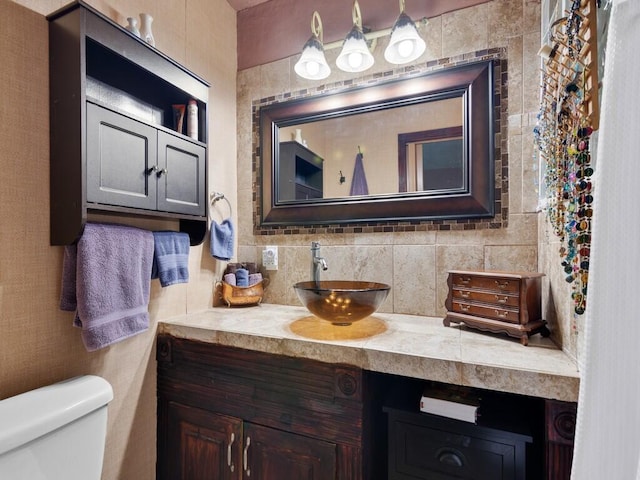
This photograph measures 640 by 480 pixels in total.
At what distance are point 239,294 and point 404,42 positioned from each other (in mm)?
1340

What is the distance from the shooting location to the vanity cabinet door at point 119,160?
987 mm

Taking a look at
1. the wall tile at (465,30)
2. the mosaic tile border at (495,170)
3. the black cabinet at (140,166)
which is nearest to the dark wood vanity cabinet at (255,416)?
the black cabinet at (140,166)

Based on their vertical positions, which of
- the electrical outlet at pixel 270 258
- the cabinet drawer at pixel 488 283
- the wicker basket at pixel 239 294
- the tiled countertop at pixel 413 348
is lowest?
the tiled countertop at pixel 413 348

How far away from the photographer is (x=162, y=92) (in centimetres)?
132

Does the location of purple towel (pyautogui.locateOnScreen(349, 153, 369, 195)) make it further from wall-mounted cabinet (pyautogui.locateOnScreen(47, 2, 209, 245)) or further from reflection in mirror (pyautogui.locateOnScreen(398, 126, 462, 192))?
wall-mounted cabinet (pyautogui.locateOnScreen(47, 2, 209, 245))

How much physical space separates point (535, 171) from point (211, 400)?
1.50m

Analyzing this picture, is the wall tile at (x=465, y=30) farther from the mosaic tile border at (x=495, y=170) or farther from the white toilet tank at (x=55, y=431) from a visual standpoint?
the white toilet tank at (x=55, y=431)

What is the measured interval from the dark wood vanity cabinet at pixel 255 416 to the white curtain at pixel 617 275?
0.67m

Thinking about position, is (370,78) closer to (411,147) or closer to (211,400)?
(411,147)

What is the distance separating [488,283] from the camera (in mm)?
1145

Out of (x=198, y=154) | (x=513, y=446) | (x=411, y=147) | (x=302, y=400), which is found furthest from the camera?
(x=411, y=147)

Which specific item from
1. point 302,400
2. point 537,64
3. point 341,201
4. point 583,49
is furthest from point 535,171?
point 302,400

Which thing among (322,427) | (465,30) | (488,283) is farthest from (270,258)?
(465,30)

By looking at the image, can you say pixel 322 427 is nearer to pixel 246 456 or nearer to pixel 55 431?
pixel 246 456
